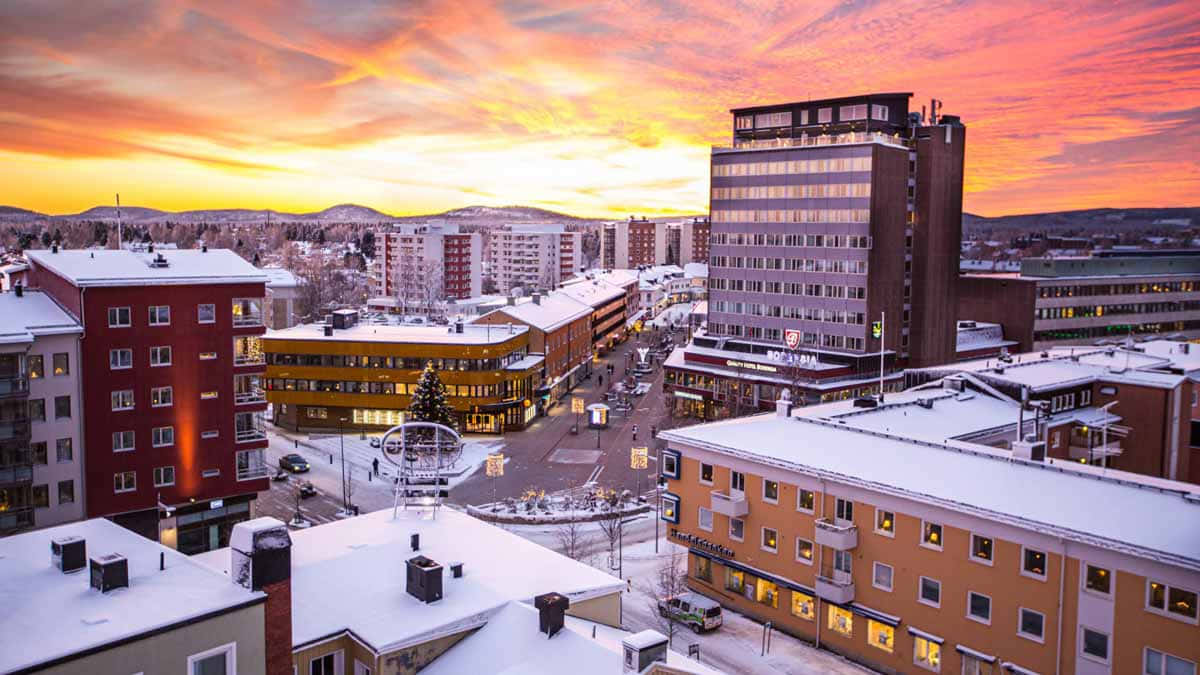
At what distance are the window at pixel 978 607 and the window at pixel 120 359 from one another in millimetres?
40446

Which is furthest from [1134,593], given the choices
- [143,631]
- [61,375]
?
[61,375]

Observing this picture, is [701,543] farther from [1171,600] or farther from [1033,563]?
[1171,600]

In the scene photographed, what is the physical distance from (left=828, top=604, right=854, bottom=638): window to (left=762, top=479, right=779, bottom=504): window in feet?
16.6

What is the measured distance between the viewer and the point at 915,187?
95.0 metres

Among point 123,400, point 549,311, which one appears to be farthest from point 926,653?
point 549,311

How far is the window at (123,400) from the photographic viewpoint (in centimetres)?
4639

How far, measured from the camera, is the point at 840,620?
125 feet

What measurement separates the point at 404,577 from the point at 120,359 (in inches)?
1040

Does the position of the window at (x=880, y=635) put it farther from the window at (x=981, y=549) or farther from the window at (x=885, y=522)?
the window at (x=981, y=549)

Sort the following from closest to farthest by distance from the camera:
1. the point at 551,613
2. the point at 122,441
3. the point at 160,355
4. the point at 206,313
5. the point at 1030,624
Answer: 1. the point at 551,613
2. the point at 1030,624
3. the point at 122,441
4. the point at 160,355
5. the point at 206,313

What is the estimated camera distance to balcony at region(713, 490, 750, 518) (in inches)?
1634

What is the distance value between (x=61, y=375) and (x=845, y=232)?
69598mm

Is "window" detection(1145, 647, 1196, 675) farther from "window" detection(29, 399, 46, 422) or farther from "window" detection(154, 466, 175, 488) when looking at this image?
"window" detection(29, 399, 46, 422)

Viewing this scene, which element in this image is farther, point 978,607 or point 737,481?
point 737,481
